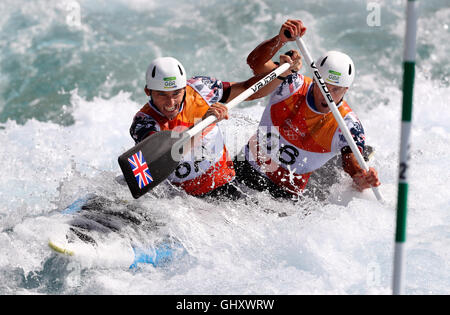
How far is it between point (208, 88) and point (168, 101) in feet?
1.50

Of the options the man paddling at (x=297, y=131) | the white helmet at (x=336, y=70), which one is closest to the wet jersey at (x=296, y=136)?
the man paddling at (x=297, y=131)

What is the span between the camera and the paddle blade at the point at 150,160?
3.76 m

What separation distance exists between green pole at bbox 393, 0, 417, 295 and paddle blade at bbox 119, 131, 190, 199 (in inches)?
60.1

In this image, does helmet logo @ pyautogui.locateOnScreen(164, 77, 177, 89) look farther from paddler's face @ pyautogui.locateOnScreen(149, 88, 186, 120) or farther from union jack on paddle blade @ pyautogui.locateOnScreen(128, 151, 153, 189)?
union jack on paddle blade @ pyautogui.locateOnScreen(128, 151, 153, 189)

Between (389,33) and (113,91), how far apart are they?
4651 mm

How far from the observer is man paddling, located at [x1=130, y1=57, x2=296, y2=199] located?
400 centimetres

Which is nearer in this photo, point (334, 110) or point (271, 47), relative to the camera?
point (334, 110)

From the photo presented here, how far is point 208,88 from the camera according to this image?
172 inches

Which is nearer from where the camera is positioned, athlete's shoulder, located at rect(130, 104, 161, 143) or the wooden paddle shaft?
the wooden paddle shaft

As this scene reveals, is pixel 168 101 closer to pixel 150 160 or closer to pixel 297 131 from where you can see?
pixel 150 160

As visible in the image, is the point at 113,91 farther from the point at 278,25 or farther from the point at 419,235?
the point at 419,235

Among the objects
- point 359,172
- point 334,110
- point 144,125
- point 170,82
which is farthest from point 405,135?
point 144,125

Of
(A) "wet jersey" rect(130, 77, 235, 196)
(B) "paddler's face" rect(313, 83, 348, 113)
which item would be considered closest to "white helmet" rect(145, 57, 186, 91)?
(A) "wet jersey" rect(130, 77, 235, 196)

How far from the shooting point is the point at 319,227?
4.31 m
